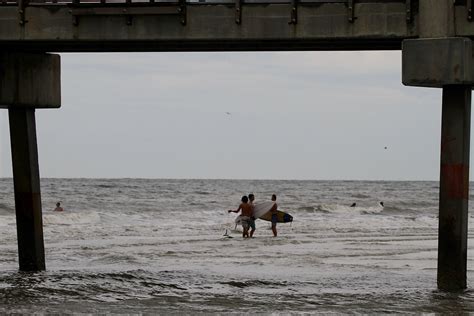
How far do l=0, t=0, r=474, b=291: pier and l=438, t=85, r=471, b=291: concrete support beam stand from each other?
2cm

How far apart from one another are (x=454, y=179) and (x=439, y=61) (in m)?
1.92

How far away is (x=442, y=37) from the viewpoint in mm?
17094

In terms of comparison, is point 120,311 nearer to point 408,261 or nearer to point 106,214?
point 408,261

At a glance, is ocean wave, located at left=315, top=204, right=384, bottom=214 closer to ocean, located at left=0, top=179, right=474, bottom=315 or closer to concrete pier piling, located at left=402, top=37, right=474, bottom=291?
ocean, located at left=0, top=179, right=474, bottom=315

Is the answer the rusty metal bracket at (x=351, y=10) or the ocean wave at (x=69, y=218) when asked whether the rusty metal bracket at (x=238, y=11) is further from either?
the ocean wave at (x=69, y=218)

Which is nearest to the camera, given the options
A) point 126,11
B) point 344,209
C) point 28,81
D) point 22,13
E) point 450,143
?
point 450,143

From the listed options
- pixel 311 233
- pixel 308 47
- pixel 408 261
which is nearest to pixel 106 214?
pixel 311 233

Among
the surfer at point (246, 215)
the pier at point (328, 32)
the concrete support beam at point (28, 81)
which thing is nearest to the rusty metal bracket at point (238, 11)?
the pier at point (328, 32)

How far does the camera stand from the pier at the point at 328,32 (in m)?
17.2

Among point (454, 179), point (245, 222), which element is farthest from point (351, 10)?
point (245, 222)

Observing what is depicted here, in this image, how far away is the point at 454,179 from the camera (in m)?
17.5

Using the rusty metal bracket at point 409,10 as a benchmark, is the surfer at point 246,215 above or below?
below

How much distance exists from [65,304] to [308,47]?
630 cm

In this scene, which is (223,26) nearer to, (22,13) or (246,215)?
(22,13)
